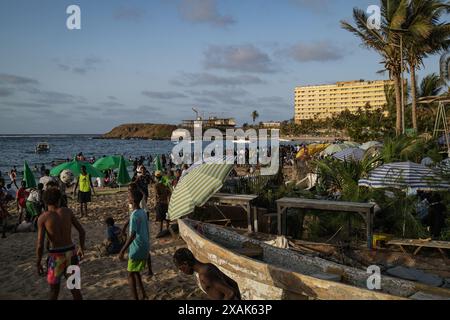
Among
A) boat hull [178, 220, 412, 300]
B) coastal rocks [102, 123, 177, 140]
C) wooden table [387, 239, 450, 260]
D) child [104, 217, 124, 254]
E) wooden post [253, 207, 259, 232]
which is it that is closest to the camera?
boat hull [178, 220, 412, 300]

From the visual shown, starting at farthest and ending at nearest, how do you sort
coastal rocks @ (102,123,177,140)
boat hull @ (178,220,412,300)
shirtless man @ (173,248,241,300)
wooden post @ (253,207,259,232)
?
coastal rocks @ (102,123,177,140), wooden post @ (253,207,259,232), boat hull @ (178,220,412,300), shirtless man @ (173,248,241,300)

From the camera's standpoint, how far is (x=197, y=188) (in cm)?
809

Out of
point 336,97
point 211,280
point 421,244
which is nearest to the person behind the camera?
point 211,280

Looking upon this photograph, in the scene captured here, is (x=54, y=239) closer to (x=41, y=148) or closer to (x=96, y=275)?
(x=96, y=275)

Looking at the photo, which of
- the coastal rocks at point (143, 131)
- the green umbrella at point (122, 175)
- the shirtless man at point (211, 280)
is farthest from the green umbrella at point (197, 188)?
the coastal rocks at point (143, 131)

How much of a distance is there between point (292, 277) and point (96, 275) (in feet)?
13.6

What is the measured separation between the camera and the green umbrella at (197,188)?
25.5 feet

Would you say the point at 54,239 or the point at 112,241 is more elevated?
the point at 54,239

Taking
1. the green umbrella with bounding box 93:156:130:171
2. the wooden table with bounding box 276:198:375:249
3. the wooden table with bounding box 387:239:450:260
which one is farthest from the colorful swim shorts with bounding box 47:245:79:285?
the green umbrella with bounding box 93:156:130:171

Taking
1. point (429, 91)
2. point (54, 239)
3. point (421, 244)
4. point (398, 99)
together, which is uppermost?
point (429, 91)

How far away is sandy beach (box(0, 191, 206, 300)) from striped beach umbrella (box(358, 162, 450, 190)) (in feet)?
15.6

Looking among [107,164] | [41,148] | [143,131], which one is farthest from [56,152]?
[143,131]

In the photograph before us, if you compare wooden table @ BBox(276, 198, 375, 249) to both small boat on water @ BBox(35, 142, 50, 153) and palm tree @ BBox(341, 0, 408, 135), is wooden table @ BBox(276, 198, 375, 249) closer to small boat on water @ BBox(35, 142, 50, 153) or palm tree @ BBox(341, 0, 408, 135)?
palm tree @ BBox(341, 0, 408, 135)

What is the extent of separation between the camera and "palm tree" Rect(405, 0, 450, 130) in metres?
21.8
